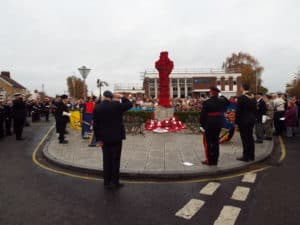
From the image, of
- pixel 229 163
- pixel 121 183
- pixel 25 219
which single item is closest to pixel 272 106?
pixel 229 163

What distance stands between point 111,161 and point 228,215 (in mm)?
2350

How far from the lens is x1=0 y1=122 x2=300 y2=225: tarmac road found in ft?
12.2

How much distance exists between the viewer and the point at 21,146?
9.62 meters

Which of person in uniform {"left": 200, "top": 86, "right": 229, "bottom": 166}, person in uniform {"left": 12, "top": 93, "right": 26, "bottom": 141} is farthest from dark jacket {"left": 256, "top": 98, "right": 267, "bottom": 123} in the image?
person in uniform {"left": 12, "top": 93, "right": 26, "bottom": 141}

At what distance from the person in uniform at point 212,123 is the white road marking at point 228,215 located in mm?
2168

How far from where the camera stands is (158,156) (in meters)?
7.23

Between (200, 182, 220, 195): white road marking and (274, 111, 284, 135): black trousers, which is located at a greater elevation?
(274, 111, 284, 135): black trousers

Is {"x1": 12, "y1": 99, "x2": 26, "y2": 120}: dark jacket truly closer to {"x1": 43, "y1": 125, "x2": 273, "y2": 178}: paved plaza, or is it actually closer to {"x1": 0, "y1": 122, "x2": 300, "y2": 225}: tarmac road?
{"x1": 43, "y1": 125, "x2": 273, "y2": 178}: paved plaza

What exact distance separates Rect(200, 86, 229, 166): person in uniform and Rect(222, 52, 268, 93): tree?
6375cm

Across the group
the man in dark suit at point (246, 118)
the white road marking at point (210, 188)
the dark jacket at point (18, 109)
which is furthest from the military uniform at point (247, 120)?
the dark jacket at point (18, 109)

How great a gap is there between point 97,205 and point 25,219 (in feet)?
3.45

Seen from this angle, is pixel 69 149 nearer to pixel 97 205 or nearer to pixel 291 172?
pixel 97 205

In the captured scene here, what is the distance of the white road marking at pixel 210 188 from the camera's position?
4734 mm

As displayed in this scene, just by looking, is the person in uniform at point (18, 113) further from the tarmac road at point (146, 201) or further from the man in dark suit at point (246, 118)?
the man in dark suit at point (246, 118)
